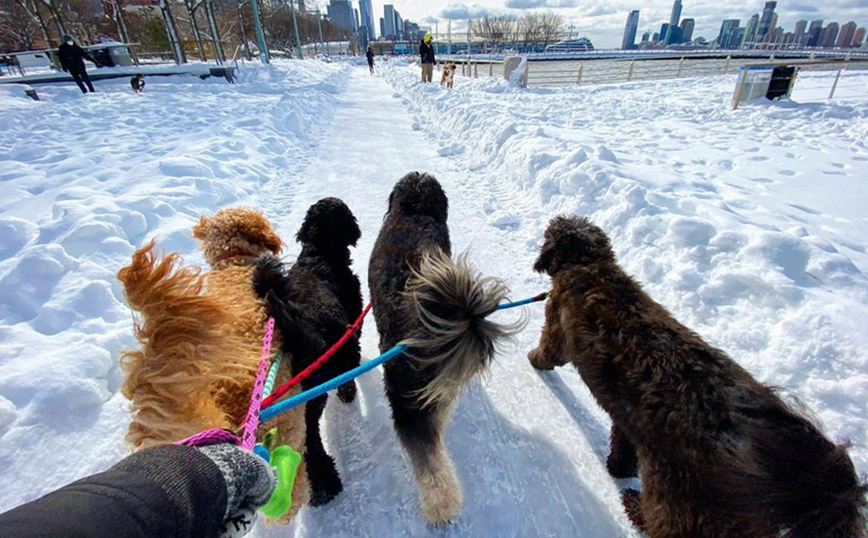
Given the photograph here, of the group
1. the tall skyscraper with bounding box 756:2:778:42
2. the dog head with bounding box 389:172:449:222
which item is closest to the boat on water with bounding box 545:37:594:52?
the tall skyscraper with bounding box 756:2:778:42

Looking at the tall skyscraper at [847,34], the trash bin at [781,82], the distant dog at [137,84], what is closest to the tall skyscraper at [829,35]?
the tall skyscraper at [847,34]

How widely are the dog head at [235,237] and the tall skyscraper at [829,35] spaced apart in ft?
671

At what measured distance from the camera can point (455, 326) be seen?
80.5 inches

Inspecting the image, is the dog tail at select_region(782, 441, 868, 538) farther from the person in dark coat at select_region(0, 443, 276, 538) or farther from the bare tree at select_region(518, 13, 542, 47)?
the bare tree at select_region(518, 13, 542, 47)

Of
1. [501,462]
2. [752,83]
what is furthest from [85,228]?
[752,83]

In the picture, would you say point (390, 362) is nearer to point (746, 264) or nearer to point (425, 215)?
point (425, 215)

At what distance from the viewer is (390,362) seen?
7.45ft

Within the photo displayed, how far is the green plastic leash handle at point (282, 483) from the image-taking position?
1254mm

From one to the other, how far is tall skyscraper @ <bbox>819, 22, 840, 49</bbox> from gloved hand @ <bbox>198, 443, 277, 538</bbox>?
205459 millimetres

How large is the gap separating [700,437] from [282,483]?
65.7 inches

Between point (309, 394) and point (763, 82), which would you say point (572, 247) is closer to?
point (309, 394)

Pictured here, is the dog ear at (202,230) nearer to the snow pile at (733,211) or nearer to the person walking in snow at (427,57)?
the snow pile at (733,211)

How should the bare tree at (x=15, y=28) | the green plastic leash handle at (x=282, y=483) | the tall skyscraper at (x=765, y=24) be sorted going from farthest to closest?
the tall skyscraper at (x=765, y=24) < the bare tree at (x=15, y=28) < the green plastic leash handle at (x=282, y=483)

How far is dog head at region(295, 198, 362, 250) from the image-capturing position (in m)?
3.17
